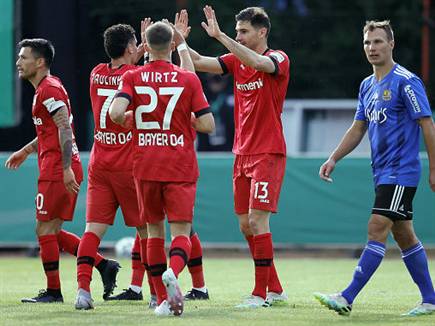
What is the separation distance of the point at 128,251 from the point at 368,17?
626 centimetres

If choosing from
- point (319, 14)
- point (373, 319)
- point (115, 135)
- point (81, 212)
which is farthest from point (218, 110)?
point (373, 319)

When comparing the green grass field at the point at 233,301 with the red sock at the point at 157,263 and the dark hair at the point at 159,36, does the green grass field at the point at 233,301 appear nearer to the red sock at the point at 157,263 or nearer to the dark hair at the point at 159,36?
the red sock at the point at 157,263

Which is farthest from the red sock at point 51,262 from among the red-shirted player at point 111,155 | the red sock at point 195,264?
the red sock at point 195,264

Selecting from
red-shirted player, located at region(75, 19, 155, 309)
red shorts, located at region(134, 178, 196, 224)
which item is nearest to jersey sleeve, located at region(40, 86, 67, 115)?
red-shirted player, located at region(75, 19, 155, 309)

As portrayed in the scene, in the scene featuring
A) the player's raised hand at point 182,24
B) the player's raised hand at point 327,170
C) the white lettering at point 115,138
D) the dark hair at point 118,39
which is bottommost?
the player's raised hand at point 327,170

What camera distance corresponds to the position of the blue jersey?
9.36 m

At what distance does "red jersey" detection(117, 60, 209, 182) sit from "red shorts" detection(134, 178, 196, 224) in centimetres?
7

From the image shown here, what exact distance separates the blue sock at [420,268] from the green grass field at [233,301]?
0.30 meters

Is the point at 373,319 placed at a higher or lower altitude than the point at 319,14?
lower

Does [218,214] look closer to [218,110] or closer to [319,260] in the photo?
[319,260]

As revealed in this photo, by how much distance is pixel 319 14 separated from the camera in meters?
20.9

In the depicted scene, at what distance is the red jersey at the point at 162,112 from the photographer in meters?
9.25

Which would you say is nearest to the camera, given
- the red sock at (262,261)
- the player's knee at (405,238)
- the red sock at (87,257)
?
the player's knee at (405,238)

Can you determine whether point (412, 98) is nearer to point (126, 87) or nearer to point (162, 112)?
point (162, 112)
